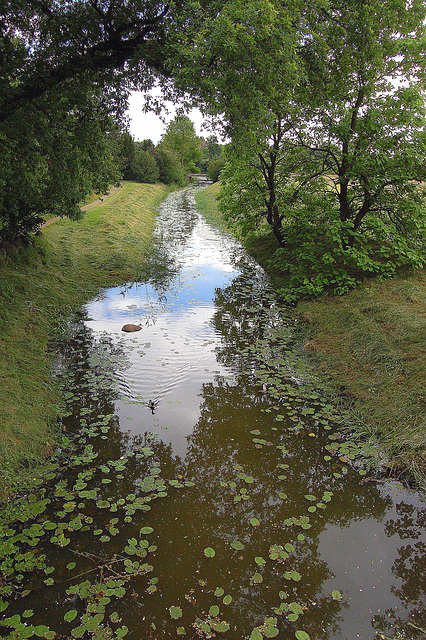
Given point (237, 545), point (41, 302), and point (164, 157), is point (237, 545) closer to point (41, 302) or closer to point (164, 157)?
point (41, 302)

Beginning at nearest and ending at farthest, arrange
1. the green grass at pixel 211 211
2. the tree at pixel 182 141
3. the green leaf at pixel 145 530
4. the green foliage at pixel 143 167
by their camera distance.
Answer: the green leaf at pixel 145 530, the green grass at pixel 211 211, the green foliage at pixel 143 167, the tree at pixel 182 141

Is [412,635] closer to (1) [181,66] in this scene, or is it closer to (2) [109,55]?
(1) [181,66]

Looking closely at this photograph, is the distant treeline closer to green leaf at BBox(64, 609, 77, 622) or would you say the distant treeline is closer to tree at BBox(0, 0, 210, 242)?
tree at BBox(0, 0, 210, 242)

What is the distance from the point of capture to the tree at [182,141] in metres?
64.4

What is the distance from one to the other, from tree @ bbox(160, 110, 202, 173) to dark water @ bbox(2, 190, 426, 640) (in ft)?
204

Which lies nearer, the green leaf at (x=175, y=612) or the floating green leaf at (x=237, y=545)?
the green leaf at (x=175, y=612)

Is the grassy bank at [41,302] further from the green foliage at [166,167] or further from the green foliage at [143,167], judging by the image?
the green foliage at [166,167]

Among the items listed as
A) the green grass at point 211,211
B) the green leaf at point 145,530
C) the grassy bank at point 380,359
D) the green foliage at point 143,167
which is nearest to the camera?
the green leaf at point 145,530

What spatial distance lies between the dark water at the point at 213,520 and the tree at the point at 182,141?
204 ft

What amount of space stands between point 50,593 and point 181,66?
8.54m

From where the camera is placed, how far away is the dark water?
3346mm

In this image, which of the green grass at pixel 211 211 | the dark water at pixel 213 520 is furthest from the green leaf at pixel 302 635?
the green grass at pixel 211 211

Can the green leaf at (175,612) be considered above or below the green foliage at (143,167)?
below

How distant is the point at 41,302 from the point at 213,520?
7.85 m
